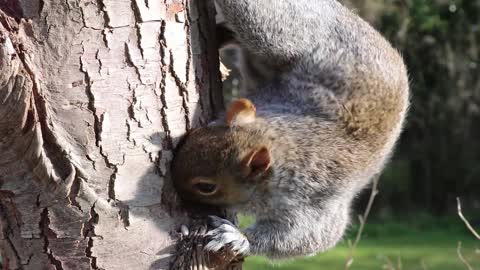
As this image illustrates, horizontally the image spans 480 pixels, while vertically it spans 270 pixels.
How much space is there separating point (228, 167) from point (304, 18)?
48 centimetres

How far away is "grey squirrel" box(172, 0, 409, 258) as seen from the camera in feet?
7.41

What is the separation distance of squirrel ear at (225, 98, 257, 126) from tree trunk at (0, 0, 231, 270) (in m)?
0.23

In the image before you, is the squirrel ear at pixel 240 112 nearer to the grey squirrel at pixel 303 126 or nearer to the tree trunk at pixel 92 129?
the grey squirrel at pixel 303 126

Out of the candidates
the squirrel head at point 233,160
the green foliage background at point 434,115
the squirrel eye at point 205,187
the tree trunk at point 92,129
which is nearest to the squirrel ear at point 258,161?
the squirrel head at point 233,160

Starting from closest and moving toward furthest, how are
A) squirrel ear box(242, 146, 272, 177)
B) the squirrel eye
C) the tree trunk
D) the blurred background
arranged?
the tree trunk < the squirrel eye < squirrel ear box(242, 146, 272, 177) < the blurred background

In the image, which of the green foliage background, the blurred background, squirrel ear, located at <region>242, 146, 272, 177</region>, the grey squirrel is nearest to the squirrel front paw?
the grey squirrel

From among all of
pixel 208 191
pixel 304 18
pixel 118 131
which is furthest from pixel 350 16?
pixel 118 131

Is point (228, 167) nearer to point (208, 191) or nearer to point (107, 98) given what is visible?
point (208, 191)

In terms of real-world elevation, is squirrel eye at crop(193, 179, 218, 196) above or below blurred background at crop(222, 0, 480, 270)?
above

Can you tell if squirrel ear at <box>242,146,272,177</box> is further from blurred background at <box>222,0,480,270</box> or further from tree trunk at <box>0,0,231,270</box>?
blurred background at <box>222,0,480,270</box>

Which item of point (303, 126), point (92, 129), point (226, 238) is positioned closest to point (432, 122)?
point (303, 126)

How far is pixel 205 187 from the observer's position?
86.2 inches

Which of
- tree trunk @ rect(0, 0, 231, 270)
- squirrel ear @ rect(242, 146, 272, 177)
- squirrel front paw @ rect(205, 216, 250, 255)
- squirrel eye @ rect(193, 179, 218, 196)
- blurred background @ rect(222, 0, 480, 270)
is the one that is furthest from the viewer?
blurred background @ rect(222, 0, 480, 270)

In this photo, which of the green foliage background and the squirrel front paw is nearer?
the squirrel front paw
